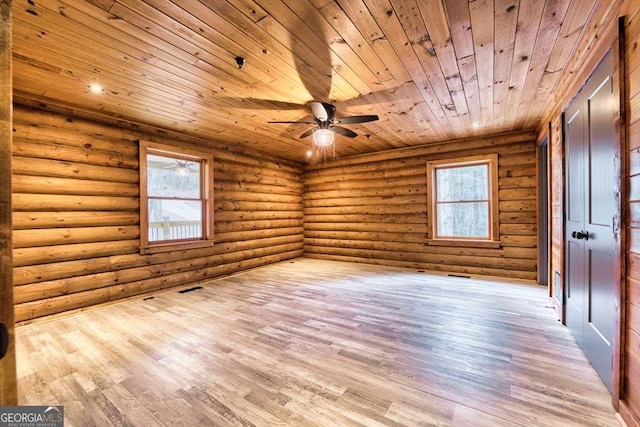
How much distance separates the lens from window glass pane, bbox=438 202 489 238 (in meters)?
5.17

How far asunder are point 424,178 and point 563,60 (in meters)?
3.23

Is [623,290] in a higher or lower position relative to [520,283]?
higher

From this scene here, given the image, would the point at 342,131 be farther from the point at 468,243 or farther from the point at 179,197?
the point at 468,243

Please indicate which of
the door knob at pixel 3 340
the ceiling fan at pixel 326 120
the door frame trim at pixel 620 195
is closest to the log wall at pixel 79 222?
the ceiling fan at pixel 326 120

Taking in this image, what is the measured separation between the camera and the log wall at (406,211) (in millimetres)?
4703

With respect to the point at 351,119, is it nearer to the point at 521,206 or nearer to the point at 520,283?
the point at 521,206

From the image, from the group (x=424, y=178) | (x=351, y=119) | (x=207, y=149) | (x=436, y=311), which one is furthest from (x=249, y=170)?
(x=436, y=311)

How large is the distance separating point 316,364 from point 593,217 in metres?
2.45

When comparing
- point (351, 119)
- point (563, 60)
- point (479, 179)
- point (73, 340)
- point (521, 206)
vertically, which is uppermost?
point (563, 60)

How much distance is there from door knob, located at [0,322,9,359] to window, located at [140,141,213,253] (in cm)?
404

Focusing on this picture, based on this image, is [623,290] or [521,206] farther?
[521,206]

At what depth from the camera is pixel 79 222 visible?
136 inches

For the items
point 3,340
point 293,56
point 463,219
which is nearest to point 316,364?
point 3,340

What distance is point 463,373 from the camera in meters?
2.04
